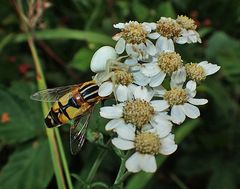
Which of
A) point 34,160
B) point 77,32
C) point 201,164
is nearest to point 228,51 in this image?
point 201,164

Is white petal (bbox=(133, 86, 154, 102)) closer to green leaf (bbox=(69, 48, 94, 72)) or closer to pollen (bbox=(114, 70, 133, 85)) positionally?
pollen (bbox=(114, 70, 133, 85))

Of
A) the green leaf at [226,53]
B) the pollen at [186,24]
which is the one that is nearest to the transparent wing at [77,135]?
the pollen at [186,24]

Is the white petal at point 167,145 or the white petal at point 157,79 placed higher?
the white petal at point 157,79

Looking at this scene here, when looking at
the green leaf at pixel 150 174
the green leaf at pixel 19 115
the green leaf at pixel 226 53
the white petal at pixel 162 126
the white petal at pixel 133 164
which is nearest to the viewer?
the white petal at pixel 133 164

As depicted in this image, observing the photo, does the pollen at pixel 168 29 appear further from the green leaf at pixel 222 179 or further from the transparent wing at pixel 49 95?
the green leaf at pixel 222 179

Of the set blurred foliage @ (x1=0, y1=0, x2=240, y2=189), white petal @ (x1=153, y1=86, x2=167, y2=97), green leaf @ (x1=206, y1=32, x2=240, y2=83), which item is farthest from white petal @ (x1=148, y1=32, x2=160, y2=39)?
green leaf @ (x1=206, y1=32, x2=240, y2=83)
